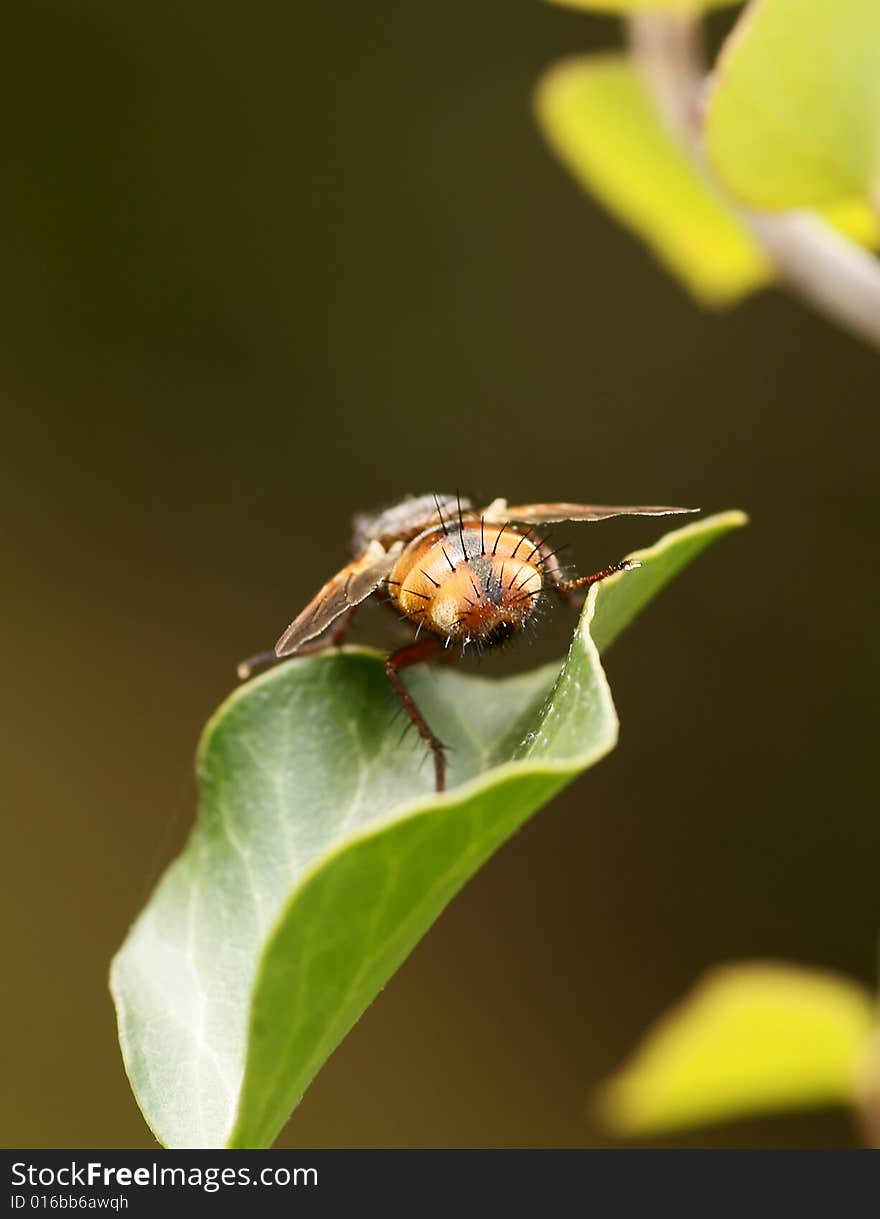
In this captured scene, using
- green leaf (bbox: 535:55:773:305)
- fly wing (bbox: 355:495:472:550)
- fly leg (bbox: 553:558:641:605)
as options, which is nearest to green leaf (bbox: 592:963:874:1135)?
fly leg (bbox: 553:558:641:605)

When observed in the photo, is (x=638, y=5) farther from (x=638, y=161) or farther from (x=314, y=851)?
(x=314, y=851)

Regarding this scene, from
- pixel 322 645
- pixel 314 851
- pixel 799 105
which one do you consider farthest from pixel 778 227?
pixel 314 851

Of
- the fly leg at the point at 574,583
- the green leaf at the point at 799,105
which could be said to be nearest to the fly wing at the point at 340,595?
the fly leg at the point at 574,583

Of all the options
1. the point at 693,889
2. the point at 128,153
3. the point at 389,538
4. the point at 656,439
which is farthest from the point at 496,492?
the point at 389,538

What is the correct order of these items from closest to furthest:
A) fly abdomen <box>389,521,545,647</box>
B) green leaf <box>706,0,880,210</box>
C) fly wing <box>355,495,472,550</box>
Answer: green leaf <box>706,0,880,210</box> → fly abdomen <box>389,521,545,647</box> → fly wing <box>355,495,472,550</box>

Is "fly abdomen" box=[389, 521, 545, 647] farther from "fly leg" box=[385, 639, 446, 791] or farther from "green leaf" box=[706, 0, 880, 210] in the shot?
"green leaf" box=[706, 0, 880, 210]

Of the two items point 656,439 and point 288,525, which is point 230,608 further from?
point 656,439

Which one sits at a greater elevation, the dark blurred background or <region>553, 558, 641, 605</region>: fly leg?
the dark blurred background
